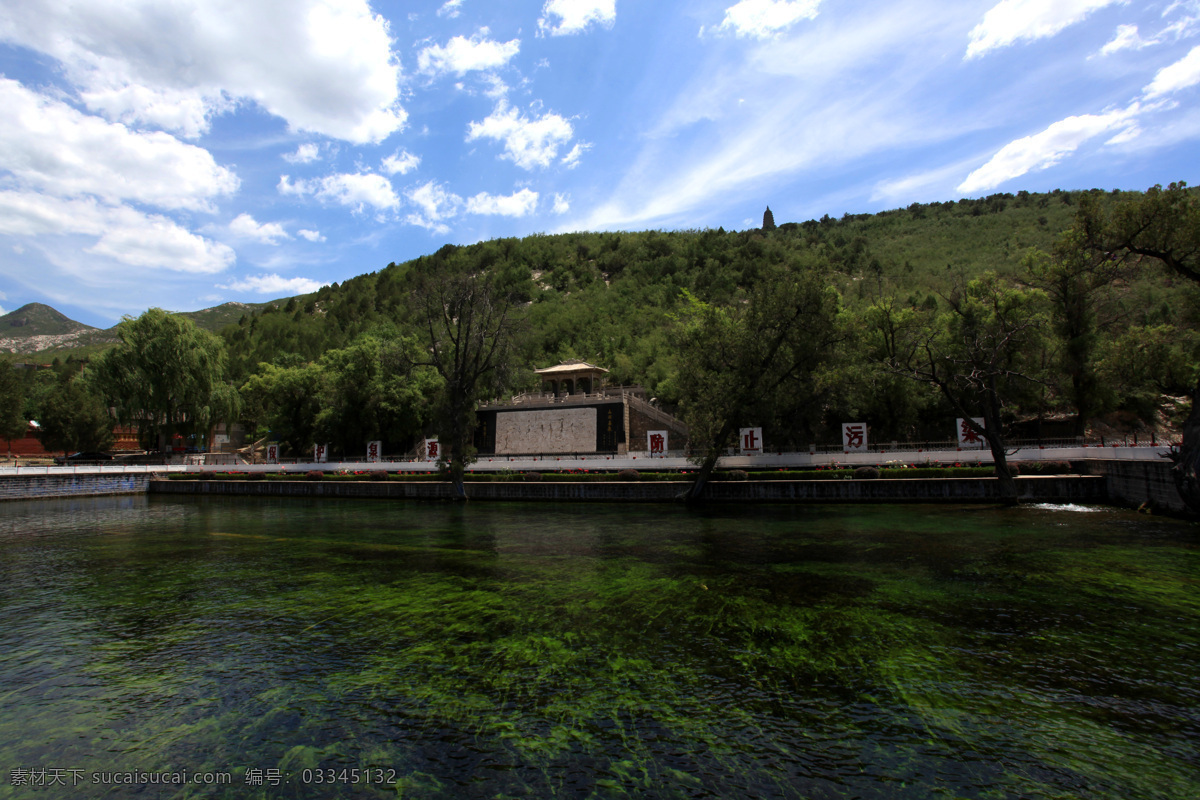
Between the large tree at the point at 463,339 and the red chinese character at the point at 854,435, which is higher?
the large tree at the point at 463,339

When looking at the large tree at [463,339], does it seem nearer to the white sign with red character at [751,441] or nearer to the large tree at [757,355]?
the large tree at [757,355]

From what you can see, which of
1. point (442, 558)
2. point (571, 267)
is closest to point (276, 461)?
point (442, 558)

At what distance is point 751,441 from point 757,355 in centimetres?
682

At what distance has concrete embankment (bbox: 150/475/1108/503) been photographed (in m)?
22.7

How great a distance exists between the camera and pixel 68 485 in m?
35.8

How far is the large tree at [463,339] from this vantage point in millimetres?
27562

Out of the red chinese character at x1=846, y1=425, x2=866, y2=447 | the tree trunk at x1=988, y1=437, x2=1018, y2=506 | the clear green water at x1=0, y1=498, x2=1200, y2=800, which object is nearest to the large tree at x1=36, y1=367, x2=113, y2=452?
the clear green water at x1=0, y1=498, x2=1200, y2=800

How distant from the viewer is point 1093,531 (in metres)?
16.0

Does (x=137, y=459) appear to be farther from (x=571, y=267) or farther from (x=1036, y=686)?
(x=571, y=267)

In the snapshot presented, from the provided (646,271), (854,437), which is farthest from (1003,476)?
(646,271)

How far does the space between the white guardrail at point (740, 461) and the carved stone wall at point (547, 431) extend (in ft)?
8.91

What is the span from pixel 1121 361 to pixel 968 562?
22206 millimetres

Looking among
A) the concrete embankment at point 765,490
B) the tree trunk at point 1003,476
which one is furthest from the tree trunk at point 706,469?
the tree trunk at point 1003,476

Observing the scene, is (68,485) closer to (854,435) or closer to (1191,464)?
(854,435)
